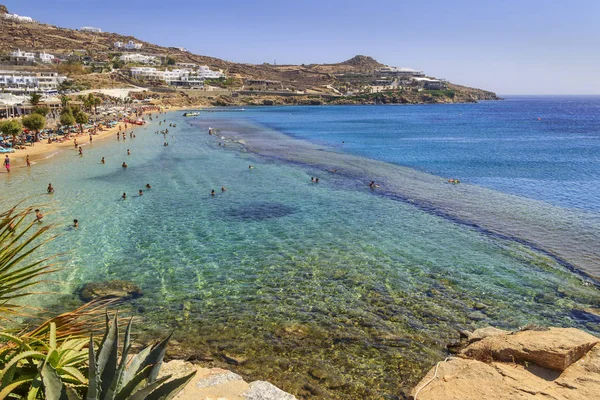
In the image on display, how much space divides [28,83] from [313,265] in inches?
3798

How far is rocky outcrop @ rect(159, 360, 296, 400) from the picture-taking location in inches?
293

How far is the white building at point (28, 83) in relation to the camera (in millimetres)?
79812

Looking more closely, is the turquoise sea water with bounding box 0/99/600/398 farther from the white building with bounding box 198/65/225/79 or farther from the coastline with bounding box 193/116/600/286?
the white building with bounding box 198/65/225/79

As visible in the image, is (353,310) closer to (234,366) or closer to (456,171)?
(234,366)

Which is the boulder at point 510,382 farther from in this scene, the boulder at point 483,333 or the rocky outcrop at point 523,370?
the boulder at point 483,333

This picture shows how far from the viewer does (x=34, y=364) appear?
3930mm

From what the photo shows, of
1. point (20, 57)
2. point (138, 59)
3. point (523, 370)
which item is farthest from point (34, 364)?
point (138, 59)

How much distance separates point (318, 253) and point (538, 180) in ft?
85.1

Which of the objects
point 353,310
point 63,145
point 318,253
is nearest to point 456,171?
point 318,253

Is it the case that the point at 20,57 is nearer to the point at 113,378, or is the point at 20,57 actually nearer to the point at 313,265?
the point at 313,265

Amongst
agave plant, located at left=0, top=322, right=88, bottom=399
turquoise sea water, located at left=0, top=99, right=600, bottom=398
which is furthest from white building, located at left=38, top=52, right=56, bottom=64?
agave plant, located at left=0, top=322, right=88, bottom=399

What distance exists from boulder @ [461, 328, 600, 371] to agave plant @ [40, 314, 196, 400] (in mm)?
7834

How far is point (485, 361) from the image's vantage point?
29.9 feet

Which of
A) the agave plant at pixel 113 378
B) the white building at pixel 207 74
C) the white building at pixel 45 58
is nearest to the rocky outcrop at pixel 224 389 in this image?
the agave plant at pixel 113 378
